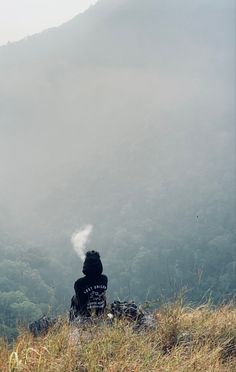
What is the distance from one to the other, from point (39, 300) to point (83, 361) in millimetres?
90765

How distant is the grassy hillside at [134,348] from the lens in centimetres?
338

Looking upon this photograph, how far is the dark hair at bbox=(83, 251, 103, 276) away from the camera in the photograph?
629 cm

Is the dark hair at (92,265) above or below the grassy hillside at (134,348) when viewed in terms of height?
above

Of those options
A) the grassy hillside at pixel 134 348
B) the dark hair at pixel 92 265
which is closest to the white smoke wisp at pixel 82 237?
the dark hair at pixel 92 265

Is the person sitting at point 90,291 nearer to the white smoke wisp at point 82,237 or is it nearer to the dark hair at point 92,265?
the dark hair at point 92,265

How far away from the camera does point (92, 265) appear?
6.32 meters

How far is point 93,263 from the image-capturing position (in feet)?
20.8

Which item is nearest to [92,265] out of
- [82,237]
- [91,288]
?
[91,288]

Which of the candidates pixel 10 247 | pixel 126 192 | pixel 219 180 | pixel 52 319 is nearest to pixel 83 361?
pixel 52 319

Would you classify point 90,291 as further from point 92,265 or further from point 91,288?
point 92,265

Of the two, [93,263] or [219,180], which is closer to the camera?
[93,263]

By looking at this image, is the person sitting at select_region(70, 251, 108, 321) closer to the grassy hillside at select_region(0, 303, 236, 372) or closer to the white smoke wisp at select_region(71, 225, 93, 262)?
the grassy hillside at select_region(0, 303, 236, 372)

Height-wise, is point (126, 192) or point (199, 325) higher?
point (126, 192)

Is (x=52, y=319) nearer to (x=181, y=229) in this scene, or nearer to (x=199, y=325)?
(x=199, y=325)
